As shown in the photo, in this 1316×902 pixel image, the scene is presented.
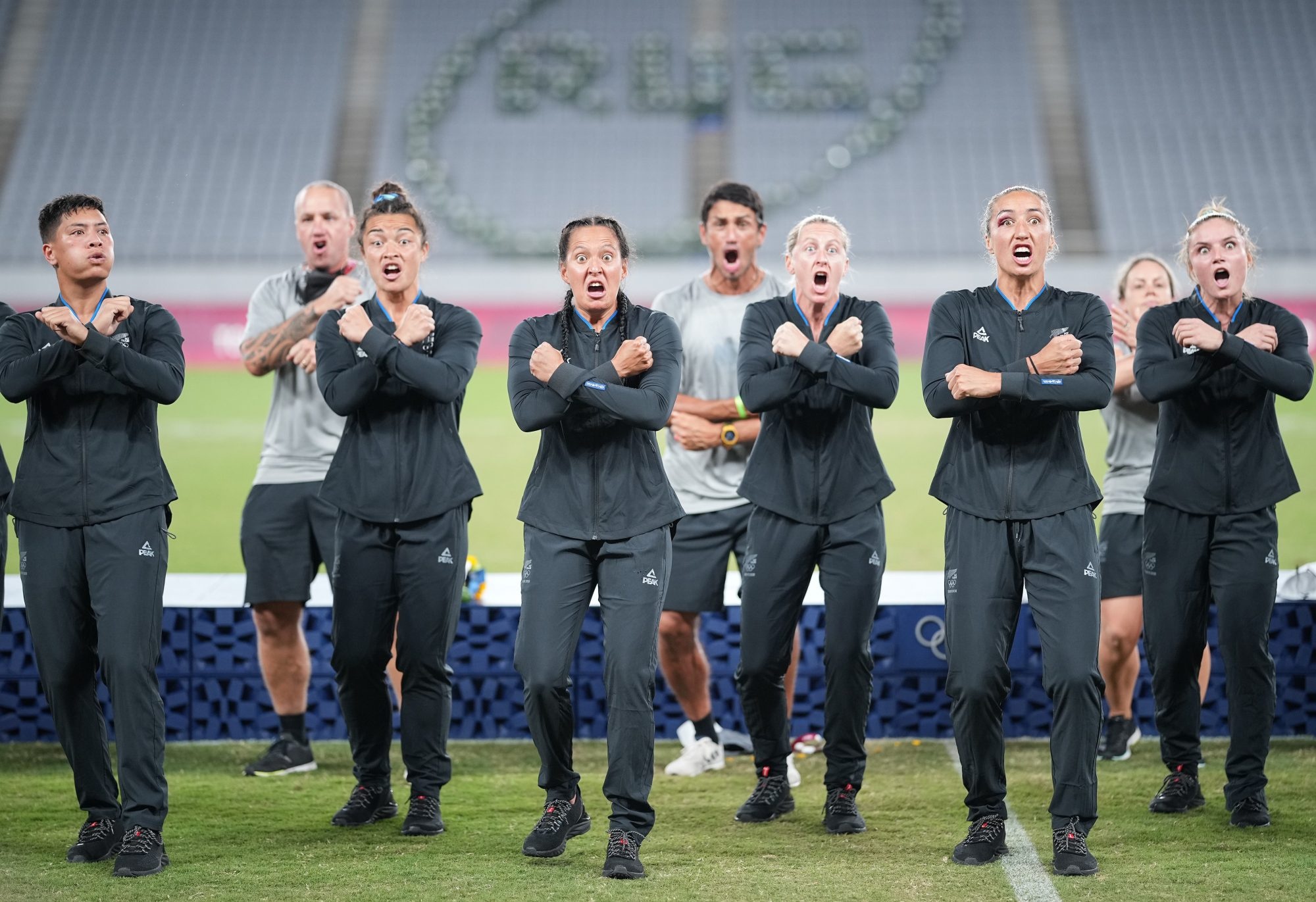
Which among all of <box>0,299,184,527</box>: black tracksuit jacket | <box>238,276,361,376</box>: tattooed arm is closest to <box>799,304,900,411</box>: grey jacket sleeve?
<box>238,276,361,376</box>: tattooed arm

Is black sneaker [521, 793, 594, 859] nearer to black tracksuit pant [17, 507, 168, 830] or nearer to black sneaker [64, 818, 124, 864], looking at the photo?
black tracksuit pant [17, 507, 168, 830]

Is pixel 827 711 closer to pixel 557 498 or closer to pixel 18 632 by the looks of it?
pixel 557 498

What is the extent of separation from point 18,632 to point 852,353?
3598 mm

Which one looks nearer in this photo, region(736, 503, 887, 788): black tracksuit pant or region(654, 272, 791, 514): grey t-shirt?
region(736, 503, 887, 788): black tracksuit pant

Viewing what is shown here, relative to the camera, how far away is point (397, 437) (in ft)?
15.6

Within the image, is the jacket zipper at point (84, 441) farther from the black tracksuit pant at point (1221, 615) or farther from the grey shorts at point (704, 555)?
the black tracksuit pant at point (1221, 615)

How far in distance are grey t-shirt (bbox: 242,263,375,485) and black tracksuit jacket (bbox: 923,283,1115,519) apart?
2.40 m

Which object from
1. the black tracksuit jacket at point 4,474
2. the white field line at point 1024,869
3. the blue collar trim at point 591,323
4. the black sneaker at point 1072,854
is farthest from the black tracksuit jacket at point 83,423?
the black sneaker at point 1072,854

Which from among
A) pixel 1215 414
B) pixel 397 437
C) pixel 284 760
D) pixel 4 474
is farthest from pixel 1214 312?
pixel 4 474

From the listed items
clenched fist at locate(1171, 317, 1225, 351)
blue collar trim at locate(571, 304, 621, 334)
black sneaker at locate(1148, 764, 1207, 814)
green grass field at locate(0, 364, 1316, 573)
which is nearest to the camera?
clenched fist at locate(1171, 317, 1225, 351)

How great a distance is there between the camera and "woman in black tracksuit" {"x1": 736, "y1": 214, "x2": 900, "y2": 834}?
4793 millimetres

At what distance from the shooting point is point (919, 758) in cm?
582

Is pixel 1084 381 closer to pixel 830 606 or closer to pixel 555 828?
pixel 830 606

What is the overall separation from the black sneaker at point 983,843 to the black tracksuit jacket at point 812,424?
1.06 meters
